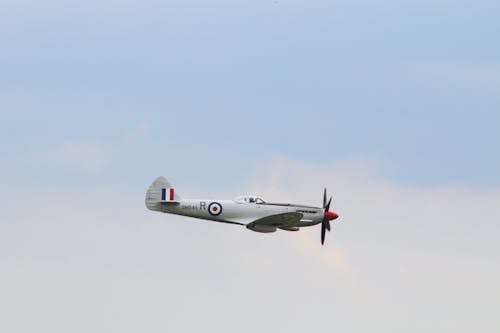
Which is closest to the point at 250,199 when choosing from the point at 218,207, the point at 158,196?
the point at 218,207

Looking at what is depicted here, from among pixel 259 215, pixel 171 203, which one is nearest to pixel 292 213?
pixel 259 215

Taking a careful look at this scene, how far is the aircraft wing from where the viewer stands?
8369 cm

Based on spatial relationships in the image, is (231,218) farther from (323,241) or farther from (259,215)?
(323,241)

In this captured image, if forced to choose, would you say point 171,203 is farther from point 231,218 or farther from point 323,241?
point 323,241

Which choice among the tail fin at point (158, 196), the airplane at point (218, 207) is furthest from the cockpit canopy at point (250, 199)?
the tail fin at point (158, 196)

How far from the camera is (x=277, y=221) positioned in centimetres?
8438

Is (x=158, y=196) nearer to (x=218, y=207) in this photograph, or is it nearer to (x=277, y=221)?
(x=218, y=207)

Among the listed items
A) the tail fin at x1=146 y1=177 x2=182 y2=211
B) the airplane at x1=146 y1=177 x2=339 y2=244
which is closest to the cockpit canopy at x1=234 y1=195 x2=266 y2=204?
the airplane at x1=146 y1=177 x2=339 y2=244

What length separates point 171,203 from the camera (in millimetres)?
86188

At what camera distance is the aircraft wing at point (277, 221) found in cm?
8369

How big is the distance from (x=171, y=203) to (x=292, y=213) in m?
10.1

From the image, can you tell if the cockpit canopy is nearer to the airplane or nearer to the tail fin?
the airplane

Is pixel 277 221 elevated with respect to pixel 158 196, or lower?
lower

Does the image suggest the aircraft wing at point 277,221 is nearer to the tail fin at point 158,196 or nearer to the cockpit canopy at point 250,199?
the cockpit canopy at point 250,199
